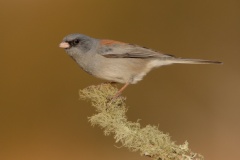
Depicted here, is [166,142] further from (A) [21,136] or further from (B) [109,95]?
(A) [21,136]

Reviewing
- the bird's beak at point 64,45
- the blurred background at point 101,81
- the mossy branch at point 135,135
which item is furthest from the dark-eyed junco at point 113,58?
the blurred background at point 101,81

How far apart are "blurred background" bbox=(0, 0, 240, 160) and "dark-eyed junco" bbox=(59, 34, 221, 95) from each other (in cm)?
102

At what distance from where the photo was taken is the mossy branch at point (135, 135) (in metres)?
1.27

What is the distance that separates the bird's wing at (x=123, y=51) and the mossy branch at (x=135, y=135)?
2.63 feet

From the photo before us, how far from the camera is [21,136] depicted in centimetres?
367

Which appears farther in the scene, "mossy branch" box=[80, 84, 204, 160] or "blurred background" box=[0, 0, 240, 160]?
"blurred background" box=[0, 0, 240, 160]

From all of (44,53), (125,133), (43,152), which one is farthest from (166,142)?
(44,53)

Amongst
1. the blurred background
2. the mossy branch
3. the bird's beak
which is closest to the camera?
the mossy branch

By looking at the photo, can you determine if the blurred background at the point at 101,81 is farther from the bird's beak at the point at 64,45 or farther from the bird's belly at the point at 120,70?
the bird's beak at the point at 64,45

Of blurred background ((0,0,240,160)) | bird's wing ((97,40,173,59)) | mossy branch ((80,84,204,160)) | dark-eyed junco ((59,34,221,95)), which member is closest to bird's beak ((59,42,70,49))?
dark-eyed junco ((59,34,221,95))

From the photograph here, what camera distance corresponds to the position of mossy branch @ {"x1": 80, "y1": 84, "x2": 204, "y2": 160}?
1271mm

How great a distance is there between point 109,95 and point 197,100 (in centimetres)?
221

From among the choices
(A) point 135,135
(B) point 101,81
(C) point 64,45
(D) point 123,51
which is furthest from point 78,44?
(A) point 135,135

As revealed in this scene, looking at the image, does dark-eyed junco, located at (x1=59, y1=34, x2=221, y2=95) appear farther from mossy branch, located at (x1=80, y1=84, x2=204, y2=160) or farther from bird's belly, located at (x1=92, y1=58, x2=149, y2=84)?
mossy branch, located at (x1=80, y1=84, x2=204, y2=160)
